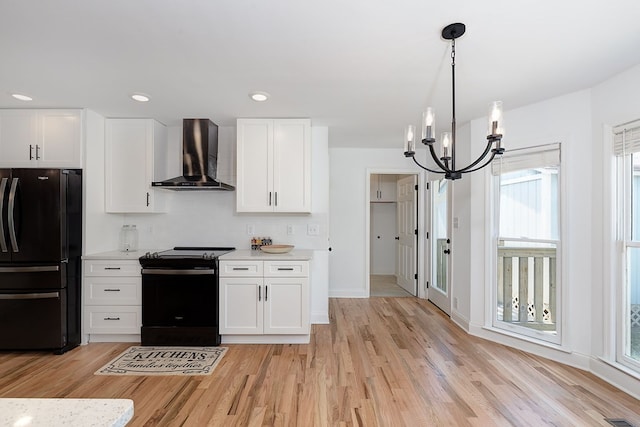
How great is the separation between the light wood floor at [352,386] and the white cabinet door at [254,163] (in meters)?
1.55

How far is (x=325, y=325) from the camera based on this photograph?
3840 mm

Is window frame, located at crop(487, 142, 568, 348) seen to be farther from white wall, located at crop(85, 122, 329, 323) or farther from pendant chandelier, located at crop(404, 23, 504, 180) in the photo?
white wall, located at crop(85, 122, 329, 323)

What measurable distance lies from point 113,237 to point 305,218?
7.42 ft

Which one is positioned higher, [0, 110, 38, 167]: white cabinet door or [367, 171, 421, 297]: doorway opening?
[0, 110, 38, 167]: white cabinet door

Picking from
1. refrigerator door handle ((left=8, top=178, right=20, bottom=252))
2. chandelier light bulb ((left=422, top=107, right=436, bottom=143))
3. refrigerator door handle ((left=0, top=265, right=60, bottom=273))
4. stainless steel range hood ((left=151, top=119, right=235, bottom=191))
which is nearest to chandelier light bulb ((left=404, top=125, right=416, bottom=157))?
chandelier light bulb ((left=422, top=107, right=436, bottom=143))

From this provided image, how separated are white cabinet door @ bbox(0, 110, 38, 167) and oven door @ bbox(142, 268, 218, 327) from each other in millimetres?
1659

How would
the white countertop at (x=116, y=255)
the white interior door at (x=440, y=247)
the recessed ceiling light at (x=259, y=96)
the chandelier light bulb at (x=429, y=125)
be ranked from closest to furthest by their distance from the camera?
1. the chandelier light bulb at (x=429, y=125)
2. the recessed ceiling light at (x=259, y=96)
3. the white countertop at (x=116, y=255)
4. the white interior door at (x=440, y=247)

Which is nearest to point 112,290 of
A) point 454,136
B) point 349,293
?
point 349,293

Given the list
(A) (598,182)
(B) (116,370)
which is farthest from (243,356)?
(A) (598,182)

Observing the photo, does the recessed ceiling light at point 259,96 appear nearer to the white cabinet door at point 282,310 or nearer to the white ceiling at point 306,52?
the white ceiling at point 306,52

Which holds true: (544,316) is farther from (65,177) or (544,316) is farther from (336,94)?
(65,177)

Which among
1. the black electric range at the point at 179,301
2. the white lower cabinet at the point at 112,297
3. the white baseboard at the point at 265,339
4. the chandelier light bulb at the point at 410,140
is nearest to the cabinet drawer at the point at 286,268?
the black electric range at the point at 179,301

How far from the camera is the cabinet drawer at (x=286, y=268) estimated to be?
3.24 metres

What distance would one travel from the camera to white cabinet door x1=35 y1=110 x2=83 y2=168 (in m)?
3.20
